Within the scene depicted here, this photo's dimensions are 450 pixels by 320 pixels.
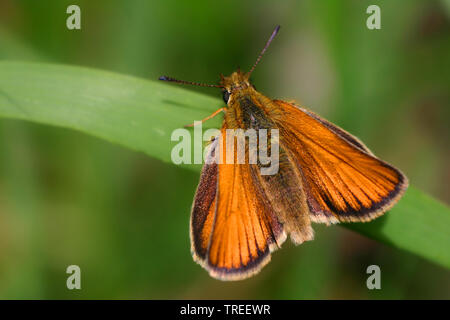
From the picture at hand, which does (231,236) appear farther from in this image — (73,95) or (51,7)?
(51,7)

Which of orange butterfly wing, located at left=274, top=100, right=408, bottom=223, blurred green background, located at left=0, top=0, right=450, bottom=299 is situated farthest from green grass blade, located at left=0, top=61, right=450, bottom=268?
blurred green background, located at left=0, top=0, right=450, bottom=299

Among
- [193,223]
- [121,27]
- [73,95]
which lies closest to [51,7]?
[121,27]

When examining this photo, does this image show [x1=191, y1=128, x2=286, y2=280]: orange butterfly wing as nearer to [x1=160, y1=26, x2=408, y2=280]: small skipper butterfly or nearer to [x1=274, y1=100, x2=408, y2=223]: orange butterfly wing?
[x1=160, y1=26, x2=408, y2=280]: small skipper butterfly

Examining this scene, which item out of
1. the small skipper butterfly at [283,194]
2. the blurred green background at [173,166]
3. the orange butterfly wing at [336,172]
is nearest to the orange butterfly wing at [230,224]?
the small skipper butterfly at [283,194]

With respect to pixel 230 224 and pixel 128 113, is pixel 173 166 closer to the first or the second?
pixel 128 113

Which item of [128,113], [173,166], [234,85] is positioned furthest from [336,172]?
[173,166]
